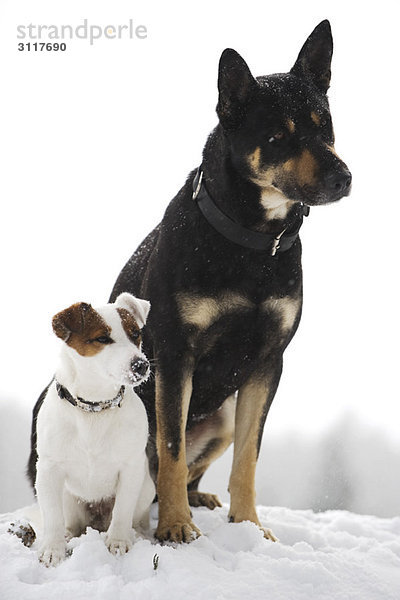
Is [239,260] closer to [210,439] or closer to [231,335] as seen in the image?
[231,335]

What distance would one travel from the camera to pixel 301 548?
11.3 ft

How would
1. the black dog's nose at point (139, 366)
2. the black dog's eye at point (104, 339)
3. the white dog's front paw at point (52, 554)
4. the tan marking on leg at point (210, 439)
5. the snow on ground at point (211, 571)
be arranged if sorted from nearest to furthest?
the snow on ground at point (211, 571) → the white dog's front paw at point (52, 554) → the black dog's nose at point (139, 366) → the black dog's eye at point (104, 339) → the tan marking on leg at point (210, 439)

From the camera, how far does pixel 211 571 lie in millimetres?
2945

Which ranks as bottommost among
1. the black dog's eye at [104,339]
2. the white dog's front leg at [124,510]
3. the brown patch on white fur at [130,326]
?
the white dog's front leg at [124,510]

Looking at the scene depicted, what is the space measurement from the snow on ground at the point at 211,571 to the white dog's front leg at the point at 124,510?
0.07m

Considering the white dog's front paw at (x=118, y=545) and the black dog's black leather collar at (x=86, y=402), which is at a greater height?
the black dog's black leather collar at (x=86, y=402)

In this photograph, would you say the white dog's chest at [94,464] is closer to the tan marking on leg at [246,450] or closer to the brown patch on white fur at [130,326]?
the brown patch on white fur at [130,326]

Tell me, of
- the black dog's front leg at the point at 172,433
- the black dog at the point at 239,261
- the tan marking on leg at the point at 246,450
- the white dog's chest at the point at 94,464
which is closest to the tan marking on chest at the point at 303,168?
the black dog at the point at 239,261

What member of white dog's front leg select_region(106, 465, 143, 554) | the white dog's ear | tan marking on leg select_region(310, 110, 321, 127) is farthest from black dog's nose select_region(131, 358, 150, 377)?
tan marking on leg select_region(310, 110, 321, 127)

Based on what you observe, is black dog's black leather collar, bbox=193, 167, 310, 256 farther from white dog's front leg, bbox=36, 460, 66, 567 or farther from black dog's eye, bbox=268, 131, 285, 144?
white dog's front leg, bbox=36, 460, 66, 567

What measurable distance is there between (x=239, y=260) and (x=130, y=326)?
2.53 ft

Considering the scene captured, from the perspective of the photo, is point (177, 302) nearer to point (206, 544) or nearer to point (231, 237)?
point (231, 237)

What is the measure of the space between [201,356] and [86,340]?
2.80ft

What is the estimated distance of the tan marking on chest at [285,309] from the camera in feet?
12.2
